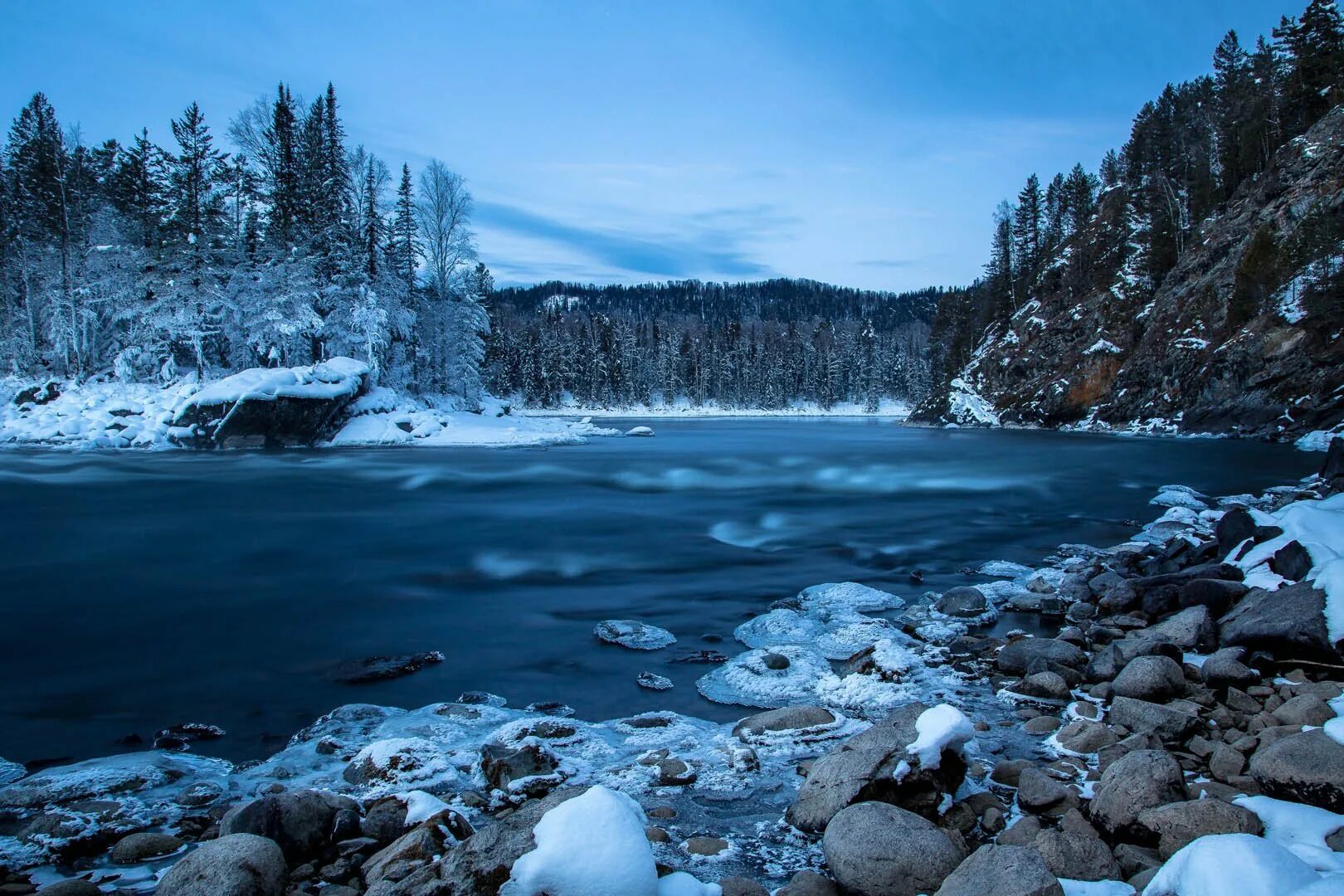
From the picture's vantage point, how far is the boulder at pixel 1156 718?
211 inches

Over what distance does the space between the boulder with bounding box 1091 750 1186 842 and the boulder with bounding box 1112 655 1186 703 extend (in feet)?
5.75

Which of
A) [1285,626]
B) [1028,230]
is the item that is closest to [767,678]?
[1285,626]

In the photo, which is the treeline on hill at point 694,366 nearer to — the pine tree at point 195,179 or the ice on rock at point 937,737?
the pine tree at point 195,179

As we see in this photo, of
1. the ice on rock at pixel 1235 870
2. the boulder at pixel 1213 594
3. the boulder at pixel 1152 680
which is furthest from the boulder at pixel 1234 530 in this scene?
the ice on rock at pixel 1235 870

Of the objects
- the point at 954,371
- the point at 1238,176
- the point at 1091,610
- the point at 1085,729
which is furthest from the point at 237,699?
the point at 954,371

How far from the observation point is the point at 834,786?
4699 mm

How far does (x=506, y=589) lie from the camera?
38.2 ft

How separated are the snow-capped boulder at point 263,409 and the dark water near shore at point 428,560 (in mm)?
3657

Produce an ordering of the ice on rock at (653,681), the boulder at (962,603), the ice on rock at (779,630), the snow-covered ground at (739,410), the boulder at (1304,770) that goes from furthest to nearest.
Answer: the snow-covered ground at (739,410)
the boulder at (962,603)
the ice on rock at (779,630)
the ice on rock at (653,681)
the boulder at (1304,770)

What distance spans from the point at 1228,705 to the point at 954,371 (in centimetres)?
7076

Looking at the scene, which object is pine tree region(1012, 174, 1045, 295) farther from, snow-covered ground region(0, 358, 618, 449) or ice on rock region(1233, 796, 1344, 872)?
ice on rock region(1233, 796, 1344, 872)

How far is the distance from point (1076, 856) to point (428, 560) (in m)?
12.0

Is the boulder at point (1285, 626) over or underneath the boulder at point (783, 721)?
over

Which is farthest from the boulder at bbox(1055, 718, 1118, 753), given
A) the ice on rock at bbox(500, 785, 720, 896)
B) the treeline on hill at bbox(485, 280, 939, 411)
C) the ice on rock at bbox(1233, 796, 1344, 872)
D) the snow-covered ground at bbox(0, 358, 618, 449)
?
the treeline on hill at bbox(485, 280, 939, 411)
